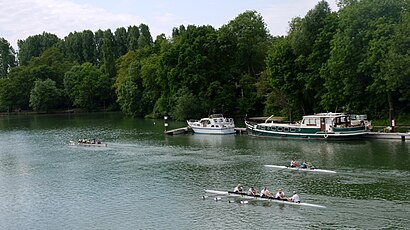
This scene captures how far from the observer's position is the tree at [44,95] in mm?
160875

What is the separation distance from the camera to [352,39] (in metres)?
69.0

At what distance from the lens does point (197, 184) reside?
147 feet

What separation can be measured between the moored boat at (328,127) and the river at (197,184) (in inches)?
75.9

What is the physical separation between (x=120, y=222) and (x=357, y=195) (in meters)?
17.5

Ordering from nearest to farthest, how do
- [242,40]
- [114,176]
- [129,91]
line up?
[114,176], [242,40], [129,91]

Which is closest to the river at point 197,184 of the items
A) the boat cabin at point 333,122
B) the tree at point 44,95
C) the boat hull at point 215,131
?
the boat cabin at point 333,122

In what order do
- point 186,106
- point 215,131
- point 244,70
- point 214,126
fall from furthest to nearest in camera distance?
point 244,70 → point 186,106 → point 214,126 → point 215,131

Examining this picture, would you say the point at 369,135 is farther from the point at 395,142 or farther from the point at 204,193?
the point at 204,193

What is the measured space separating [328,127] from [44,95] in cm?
11724

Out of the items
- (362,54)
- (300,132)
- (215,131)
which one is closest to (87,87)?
(215,131)

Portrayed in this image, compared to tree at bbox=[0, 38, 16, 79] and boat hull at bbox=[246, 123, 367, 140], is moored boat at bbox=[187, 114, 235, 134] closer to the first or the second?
boat hull at bbox=[246, 123, 367, 140]

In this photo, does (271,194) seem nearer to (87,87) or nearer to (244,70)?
(244,70)

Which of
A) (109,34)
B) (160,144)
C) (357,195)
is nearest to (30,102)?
(109,34)

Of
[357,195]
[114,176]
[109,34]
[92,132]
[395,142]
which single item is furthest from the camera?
[109,34]
